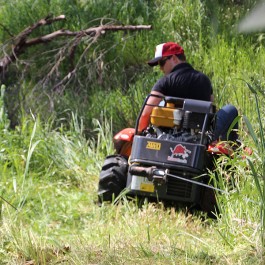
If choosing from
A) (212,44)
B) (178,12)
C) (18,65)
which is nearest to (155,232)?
(212,44)

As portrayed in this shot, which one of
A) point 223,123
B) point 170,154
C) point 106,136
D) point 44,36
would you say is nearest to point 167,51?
point 223,123

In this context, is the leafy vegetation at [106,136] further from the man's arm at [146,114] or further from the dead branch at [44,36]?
the man's arm at [146,114]

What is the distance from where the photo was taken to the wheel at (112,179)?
883 cm

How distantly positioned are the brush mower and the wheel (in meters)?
0.26

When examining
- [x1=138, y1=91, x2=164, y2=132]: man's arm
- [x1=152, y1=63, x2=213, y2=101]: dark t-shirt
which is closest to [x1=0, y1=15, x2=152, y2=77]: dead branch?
[x1=152, y1=63, x2=213, y2=101]: dark t-shirt

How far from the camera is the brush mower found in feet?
26.3

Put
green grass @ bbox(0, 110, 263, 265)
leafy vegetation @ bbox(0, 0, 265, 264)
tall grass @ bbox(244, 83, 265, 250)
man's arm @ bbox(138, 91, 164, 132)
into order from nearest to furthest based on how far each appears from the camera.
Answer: tall grass @ bbox(244, 83, 265, 250), green grass @ bbox(0, 110, 263, 265), leafy vegetation @ bbox(0, 0, 265, 264), man's arm @ bbox(138, 91, 164, 132)

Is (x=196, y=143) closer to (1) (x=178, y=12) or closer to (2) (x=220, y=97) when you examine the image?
(2) (x=220, y=97)

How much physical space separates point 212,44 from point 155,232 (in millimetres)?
4861

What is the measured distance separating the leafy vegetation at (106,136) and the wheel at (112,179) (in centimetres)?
14

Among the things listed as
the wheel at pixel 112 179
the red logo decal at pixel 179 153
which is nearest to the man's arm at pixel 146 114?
the wheel at pixel 112 179

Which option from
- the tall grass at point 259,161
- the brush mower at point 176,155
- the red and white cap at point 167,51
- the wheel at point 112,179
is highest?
the red and white cap at point 167,51

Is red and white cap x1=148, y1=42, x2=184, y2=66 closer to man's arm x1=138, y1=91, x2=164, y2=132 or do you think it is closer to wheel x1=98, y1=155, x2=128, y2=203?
man's arm x1=138, y1=91, x2=164, y2=132

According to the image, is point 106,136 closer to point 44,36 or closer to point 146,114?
point 146,114
